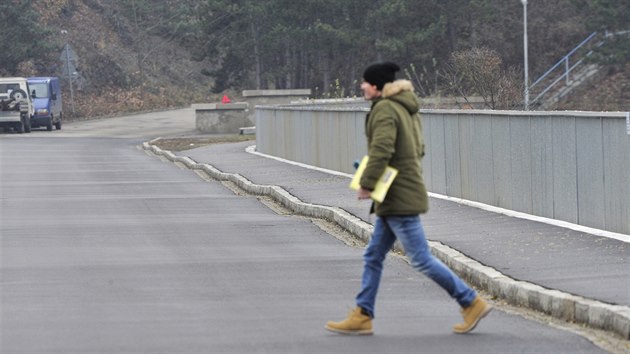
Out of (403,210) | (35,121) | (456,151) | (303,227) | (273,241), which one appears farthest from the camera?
(35,121)

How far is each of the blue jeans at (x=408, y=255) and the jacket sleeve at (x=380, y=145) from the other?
360 mm

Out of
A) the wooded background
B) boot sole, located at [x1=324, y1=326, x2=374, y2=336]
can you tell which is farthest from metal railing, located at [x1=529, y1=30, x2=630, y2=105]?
boot sole, located at [x1=324, y1=326, x2=374, y2=336]

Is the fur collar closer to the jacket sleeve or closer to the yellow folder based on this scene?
the jacket sleeve

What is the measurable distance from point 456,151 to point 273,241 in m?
4.47

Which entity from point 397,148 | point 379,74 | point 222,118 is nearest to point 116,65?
point 222,118

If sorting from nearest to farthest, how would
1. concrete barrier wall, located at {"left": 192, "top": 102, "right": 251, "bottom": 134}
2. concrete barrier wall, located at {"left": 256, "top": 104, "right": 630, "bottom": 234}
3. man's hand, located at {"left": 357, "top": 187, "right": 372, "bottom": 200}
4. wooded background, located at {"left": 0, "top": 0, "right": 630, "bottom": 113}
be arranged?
man's hand, located at {"left": 357, "top": 187, "right": 372, "bottom": 200}, concrete barrier wall, located at {"left": 256, "top": 104, "right": 630, "bottom": 234}, concrete barrier wall, located at {"left": 192, "top": 102, "right": 251, "bottom": 134}, wooded background, located at {"left": 0, "top": 0, "right": 630, "bottom": 113}

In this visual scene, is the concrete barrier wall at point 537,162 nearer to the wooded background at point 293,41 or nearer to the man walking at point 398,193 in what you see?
the man walking at point 398,193

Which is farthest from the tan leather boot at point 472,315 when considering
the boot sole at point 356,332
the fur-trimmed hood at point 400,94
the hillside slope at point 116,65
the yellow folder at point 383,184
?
the hillside slope at point 116,65

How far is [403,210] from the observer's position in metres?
9.19

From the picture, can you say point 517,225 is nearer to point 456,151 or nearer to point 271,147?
point 456,151

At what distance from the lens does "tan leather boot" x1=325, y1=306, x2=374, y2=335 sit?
9203 millimetres

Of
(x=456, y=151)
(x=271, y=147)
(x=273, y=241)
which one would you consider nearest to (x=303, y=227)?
(x=273, y=241)

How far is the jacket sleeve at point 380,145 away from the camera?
9.05 meters

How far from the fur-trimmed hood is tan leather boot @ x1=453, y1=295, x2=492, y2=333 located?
1.32 metres
